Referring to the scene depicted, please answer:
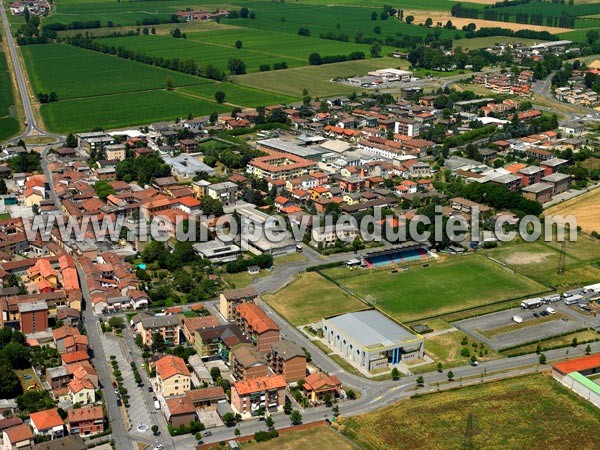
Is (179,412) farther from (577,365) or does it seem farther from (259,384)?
(577,365)

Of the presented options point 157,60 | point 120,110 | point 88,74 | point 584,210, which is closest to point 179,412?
point 584,210

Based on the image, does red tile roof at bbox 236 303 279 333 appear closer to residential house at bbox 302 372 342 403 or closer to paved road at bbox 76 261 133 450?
residential house at bbox 302 372 342 403

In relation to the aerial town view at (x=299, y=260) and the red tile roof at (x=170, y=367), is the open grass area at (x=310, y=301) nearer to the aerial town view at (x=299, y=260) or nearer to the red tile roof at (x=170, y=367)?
the aerial town view at (x=299, y=260)

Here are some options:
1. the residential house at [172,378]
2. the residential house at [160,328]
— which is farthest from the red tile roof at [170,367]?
the residential house at [160,328]

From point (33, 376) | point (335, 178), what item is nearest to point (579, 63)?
point (335, 178)

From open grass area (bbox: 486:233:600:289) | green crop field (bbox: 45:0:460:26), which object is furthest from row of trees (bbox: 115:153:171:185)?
green crop field (bbox: 45:0:460:26)
